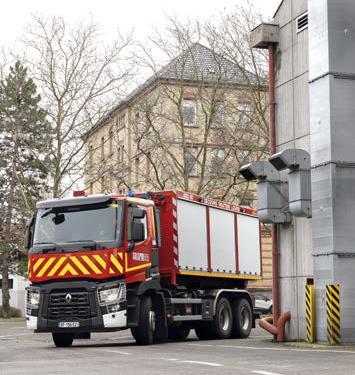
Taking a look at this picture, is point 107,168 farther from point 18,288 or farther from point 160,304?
point 18,288

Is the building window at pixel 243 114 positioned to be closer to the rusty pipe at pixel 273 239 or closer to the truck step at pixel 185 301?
the rusty pipe at pixel 273 239

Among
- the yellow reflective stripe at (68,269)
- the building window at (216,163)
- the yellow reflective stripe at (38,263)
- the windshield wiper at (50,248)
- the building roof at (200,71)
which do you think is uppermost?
the building roof at (200,71)

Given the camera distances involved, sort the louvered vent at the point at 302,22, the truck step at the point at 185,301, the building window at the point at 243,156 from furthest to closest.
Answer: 1. the building window at the point at 243,156
2. the truck step at the point at 185,301
3. the louvered vent at the point at 302,22

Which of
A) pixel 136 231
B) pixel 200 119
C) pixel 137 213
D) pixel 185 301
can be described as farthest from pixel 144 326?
pixel 200 119

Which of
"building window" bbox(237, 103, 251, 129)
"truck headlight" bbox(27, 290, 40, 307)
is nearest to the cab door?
"truck headlight" bbox(27, 290, 40, 307)

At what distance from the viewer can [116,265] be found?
19062mm

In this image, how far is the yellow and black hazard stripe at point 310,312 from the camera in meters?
18.8

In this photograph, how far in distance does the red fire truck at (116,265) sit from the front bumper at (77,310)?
0.02 meters

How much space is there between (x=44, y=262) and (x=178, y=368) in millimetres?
7563

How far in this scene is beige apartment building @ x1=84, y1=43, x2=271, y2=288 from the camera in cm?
4053

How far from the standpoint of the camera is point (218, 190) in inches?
1703

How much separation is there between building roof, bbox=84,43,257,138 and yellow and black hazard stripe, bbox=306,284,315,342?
2146cm

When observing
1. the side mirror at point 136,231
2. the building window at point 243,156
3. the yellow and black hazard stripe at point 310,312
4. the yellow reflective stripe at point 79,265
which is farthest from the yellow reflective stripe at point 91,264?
the building window at point 243,156

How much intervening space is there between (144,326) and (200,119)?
81.2ft
